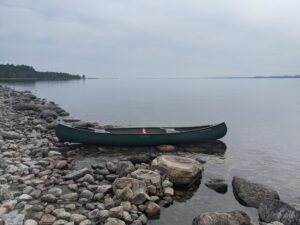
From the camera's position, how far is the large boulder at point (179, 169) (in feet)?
50.5

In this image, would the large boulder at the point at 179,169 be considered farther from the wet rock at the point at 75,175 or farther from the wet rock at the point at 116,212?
the wet rock at the point at 116,212

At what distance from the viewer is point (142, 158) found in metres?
18.9

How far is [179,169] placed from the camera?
1558 cm

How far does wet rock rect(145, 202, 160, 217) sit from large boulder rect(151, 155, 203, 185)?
10.1 feet

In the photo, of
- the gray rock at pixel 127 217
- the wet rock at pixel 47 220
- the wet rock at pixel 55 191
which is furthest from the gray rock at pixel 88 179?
the gray rock at pixel 127 217

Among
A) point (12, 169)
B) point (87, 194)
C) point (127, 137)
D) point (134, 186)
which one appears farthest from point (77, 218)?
point (127, 137)

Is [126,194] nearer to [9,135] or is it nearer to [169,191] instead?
[169,191]

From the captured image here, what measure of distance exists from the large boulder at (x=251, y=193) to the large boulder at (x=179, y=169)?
6.88 feet

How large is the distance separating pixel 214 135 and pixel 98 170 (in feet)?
40.5

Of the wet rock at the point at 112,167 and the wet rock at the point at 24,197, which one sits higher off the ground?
the wet rock at the point at 112,167

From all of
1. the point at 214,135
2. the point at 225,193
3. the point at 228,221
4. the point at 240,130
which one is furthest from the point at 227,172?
the point at 240,130

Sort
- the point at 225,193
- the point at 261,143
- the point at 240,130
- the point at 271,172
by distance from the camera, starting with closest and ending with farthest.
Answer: the point at 225,193 → the point at 271,172 → the point at 261,143 → the point at 240,130

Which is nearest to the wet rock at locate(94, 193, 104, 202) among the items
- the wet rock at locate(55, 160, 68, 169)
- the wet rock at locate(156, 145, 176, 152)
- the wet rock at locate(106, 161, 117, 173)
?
the wet rock at locate(106, 161, 117, 173)

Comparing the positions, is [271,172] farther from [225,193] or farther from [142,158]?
[142,158]
